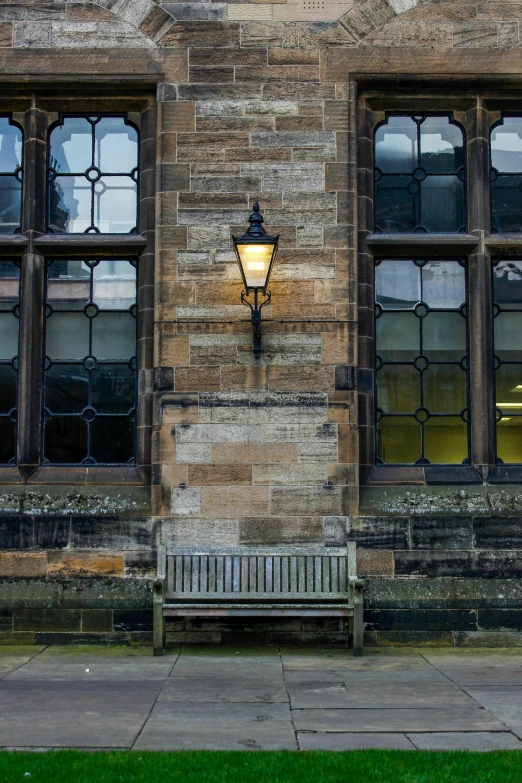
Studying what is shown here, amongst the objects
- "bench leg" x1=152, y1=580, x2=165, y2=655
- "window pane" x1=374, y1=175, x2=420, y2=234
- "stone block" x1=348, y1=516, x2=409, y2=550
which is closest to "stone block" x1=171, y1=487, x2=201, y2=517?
"bench leg" x1=152, y1=580, x2=165, y2=655

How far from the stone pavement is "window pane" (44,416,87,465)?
1688 mm

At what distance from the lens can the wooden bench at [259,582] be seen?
7469 mm

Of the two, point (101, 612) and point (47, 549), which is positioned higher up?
point (47, 549)

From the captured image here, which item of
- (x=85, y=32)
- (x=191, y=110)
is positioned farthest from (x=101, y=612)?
(x=85, y=32)

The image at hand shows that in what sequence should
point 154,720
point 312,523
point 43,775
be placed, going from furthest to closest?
1. point 312,523
2. point 154,720
3. point 43,775

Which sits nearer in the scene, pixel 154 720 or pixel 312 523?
pixel 154 720

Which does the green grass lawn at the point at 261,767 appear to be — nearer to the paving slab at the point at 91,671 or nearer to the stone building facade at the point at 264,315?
the paving slab at the point at 91,671

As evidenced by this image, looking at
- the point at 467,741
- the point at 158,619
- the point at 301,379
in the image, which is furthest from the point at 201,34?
the point at 467,741

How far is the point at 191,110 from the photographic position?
8.34m

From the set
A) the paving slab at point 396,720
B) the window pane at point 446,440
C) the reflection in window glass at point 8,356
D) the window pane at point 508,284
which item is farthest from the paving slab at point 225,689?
the window pane at point 508,284

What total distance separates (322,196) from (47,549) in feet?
13.0

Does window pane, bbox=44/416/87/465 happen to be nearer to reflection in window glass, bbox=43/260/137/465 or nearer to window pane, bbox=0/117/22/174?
reflection in window glass, bbox=43/260/137/465

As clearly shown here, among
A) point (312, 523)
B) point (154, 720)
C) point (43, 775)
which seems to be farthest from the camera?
point (312, 523)

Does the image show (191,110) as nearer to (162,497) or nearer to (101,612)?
(162,497)
